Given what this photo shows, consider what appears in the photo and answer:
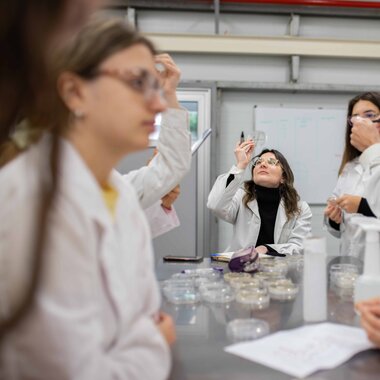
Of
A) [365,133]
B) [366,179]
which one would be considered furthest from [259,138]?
[366,179]

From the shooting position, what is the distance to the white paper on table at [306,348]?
706mm

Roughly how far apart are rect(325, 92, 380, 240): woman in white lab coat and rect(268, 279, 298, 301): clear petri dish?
55 centimetres

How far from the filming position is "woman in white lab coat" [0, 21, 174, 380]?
0.43 m

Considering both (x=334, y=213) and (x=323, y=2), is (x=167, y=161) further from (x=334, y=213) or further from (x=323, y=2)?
(x=323, y=2)

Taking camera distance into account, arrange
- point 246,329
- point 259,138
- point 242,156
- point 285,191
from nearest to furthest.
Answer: point 246,329
point 242,156
point 285,191
point 259,138

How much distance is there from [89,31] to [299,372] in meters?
0.66

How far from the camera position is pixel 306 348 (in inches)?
30.3

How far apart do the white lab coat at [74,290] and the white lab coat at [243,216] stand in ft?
5.58

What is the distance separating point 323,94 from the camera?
10.4ft

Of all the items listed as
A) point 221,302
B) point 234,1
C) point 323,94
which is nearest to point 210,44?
point 234,1

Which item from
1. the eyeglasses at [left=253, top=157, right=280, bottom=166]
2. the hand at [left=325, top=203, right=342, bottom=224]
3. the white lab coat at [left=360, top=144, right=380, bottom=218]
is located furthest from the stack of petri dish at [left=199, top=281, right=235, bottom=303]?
the eyeglasses at [left=253, top=157, right=280, bottom=166]

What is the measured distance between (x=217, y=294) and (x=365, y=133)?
1.15 metres

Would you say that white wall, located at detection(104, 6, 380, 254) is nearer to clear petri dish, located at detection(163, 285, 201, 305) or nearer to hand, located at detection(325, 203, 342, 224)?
hand, located at detection(325, 203, 342, 224)

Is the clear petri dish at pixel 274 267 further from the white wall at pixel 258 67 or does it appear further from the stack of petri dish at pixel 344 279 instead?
the white wall at pixel 258 67
